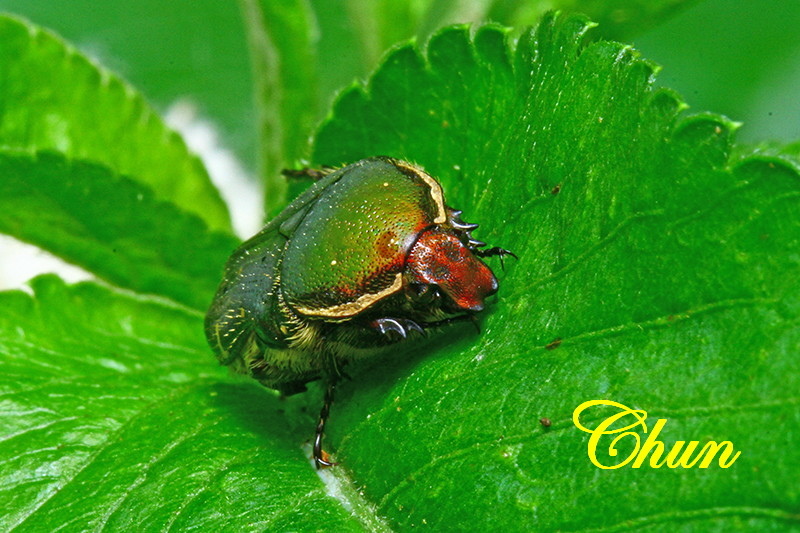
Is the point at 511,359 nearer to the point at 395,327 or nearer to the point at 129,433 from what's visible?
the point at 395,327

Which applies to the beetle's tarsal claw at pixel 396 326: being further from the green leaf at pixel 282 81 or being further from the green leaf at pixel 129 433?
the green leaf at pixel 282 81

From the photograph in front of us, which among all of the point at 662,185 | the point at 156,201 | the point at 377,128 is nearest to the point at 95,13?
the point at 156,201

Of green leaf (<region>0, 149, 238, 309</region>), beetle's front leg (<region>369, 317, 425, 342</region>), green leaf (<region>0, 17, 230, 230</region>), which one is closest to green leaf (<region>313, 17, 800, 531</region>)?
beetle's front leg (<region>369, 317, 425, 342</region>)

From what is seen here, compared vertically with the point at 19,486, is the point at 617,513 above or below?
below

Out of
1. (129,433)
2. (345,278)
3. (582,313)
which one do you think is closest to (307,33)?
(345,278)

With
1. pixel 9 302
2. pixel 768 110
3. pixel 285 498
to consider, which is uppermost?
pixel 768 110

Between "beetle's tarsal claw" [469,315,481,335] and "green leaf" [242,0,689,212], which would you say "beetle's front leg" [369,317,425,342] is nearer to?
"beetle's tarsal claw" [469,315,481,335]

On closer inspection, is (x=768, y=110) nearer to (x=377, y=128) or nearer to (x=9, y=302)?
(x=377, y=128)
